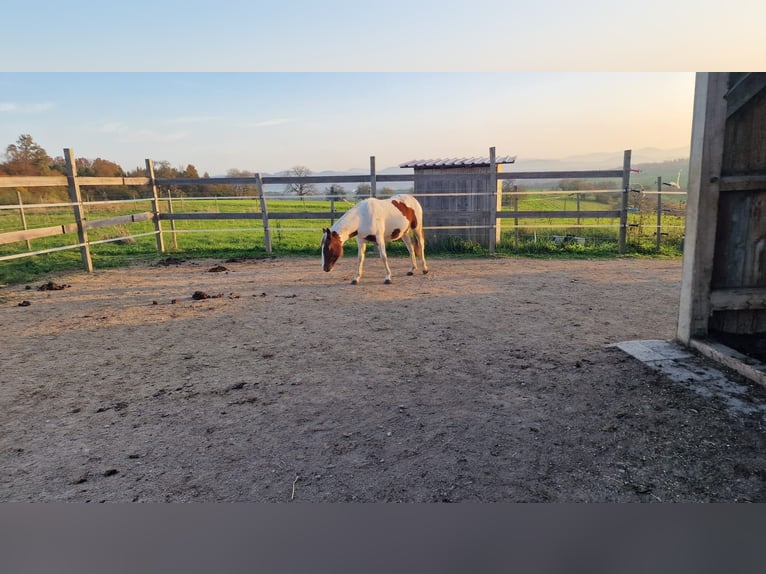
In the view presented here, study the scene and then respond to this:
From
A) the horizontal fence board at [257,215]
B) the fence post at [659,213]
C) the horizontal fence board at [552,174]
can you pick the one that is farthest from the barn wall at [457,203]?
the fence post at [659,213]

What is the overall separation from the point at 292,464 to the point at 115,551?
3.07 feet

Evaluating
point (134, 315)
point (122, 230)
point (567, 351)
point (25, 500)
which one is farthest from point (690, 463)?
point (122, 230)

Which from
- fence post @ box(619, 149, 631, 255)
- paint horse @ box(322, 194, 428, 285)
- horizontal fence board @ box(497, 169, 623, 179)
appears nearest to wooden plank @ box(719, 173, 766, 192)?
paint horse @ box(322, 194, 428, 285)

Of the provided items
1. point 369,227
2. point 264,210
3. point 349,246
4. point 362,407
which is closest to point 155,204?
point 264,210

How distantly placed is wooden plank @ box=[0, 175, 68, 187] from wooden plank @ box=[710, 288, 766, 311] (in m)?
7.79

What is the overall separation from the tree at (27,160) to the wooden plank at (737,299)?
7.60 m

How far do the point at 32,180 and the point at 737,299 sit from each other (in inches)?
320

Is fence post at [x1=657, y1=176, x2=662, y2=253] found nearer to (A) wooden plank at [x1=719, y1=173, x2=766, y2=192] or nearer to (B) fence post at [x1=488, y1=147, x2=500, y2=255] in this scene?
(B) fence post at [x1=488, y1=147, x2=500, y2=255]

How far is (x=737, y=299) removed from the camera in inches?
116

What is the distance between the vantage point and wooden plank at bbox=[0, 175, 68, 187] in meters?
5.71

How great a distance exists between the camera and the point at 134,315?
15.0ft

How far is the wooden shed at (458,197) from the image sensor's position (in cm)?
848

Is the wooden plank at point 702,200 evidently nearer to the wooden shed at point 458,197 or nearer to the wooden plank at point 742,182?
the wooden plank at point 742,182

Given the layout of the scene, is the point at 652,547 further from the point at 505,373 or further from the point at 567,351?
the point at 567,351
